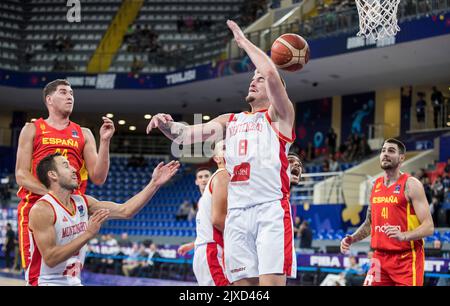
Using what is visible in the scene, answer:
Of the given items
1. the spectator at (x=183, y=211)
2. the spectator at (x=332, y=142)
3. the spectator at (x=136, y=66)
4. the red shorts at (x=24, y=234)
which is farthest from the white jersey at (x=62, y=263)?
the spectator at (x=136, y=66)

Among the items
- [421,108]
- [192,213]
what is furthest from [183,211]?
[421,108]

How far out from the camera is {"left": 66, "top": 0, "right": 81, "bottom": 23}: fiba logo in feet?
90.1

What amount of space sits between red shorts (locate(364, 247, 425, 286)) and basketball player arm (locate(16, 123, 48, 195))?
319 cm

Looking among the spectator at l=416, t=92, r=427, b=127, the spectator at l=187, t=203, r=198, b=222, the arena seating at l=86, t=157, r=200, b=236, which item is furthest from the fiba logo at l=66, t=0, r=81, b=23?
the spectator at l=416, t=92, r=427, b=127

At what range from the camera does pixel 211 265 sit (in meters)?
6.51

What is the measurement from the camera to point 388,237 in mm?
7305

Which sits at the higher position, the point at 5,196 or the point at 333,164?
the point at 333,164

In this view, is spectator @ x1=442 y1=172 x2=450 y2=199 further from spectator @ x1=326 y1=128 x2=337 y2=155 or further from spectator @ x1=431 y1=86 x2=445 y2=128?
spectator @ x1=326 y1=128 x2=337 y2=155

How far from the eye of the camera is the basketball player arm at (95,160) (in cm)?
687

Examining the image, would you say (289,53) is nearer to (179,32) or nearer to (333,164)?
(333,164)

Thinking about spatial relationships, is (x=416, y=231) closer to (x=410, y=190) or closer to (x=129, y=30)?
(x=410, y=190)

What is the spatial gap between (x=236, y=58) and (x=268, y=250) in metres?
19.8

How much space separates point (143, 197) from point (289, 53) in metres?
1.61
